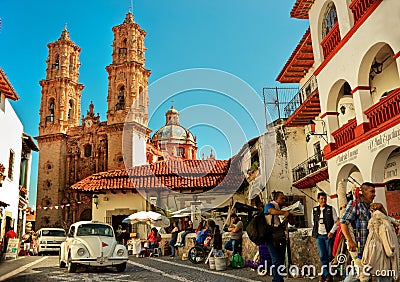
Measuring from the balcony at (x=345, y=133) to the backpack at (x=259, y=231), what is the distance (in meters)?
6.86

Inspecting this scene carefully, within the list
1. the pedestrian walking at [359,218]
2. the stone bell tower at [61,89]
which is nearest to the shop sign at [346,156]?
the pedestrian walking at [359,218]

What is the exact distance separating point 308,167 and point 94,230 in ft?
35.9

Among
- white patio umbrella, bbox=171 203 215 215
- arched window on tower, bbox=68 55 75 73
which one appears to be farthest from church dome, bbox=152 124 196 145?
white patio umbrella, bbox=171 203 215 215

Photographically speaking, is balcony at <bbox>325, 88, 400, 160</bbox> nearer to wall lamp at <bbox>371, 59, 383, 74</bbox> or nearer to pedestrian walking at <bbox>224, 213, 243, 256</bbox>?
wall lamp at <bbox>371, 59, 383, 74</bbox>

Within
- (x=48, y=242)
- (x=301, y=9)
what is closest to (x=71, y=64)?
(x=48, y=242)

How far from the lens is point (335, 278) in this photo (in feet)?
26.7

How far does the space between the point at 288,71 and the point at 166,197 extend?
12265mm

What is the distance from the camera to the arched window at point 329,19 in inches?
571

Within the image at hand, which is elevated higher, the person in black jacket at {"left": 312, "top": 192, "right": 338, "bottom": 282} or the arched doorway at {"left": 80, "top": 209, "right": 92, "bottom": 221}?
the arched doorway at {"left": 80, "top": 209, "right": 92, "bottom": 221}

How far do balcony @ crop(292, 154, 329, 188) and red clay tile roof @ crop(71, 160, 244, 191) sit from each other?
25.0 ft

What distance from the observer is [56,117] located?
4762 cm

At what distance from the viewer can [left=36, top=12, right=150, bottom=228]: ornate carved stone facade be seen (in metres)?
44.0

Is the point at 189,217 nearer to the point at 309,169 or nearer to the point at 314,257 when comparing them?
the point at 309,169

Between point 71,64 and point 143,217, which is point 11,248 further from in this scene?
point 71,64
